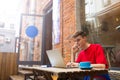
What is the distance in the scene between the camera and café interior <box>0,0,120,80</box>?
315cm

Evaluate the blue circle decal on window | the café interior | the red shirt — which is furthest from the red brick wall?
the red shirt

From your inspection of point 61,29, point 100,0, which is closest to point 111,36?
point 100,0

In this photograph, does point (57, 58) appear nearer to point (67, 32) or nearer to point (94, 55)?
point (94, 55)

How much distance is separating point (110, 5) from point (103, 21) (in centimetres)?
32

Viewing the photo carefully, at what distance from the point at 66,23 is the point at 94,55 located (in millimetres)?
2258

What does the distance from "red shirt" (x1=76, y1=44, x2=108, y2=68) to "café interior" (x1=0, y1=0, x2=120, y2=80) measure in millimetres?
194

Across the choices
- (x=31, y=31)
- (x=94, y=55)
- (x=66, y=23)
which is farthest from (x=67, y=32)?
(x=94, y=55)

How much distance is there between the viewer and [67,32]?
15.3 ft

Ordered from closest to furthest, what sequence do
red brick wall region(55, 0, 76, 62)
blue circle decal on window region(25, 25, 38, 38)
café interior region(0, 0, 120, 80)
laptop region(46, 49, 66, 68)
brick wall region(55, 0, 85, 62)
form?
laptop region(46, 49, 66, 68) < café interior region(0, 0, 120, 80) < brick wall region(55, 0, 85, 62) < red brick wall region(55, 0, 76, 62) < blue circle decal on window region(25, 25, 38, 38)

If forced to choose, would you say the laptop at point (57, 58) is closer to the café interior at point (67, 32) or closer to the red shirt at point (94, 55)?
the café interior at point (67, 32)

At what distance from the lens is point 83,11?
4.18m

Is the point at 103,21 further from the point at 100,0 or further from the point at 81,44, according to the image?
the point at 81,44

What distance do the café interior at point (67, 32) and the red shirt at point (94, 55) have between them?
0.19 metres

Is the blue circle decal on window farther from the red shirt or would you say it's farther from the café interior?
the red shirt
